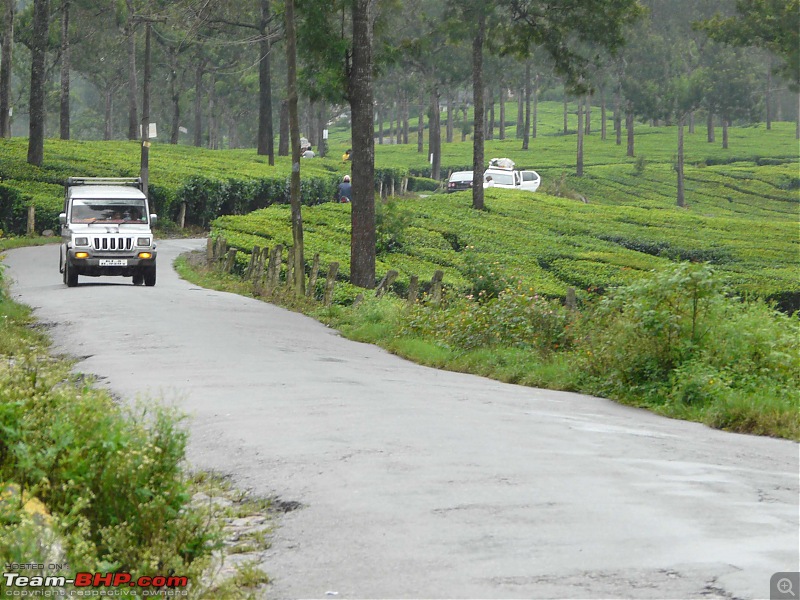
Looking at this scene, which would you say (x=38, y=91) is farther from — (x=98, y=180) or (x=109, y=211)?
(x=109, y=211)

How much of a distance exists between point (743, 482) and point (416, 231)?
95.8ft

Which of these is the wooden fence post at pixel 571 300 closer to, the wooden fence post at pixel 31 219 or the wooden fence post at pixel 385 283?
the wooden fence post at pixel 385 283

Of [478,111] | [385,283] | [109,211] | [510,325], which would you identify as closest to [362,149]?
[385,283]

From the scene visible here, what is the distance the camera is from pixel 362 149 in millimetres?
25266

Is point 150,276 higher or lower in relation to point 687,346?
lower

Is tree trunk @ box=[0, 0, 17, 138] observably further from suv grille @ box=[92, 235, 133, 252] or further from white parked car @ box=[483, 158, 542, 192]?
suv grille @ box=[92, 235, 133, 252]

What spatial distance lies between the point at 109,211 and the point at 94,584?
20204 mm

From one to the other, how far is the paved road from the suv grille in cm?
897

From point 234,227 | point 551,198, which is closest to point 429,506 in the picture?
point 234,227

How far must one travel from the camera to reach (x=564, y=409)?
12.6 meters

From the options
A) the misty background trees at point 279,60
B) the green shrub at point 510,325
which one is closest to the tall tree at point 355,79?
the misty background trees at point 279,60

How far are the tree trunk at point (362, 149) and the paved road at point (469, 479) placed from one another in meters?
9.84

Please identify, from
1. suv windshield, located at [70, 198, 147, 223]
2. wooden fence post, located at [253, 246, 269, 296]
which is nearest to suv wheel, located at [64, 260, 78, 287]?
suv windshield, located at [70, 198, 147, 223]

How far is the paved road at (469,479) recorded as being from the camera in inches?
245
